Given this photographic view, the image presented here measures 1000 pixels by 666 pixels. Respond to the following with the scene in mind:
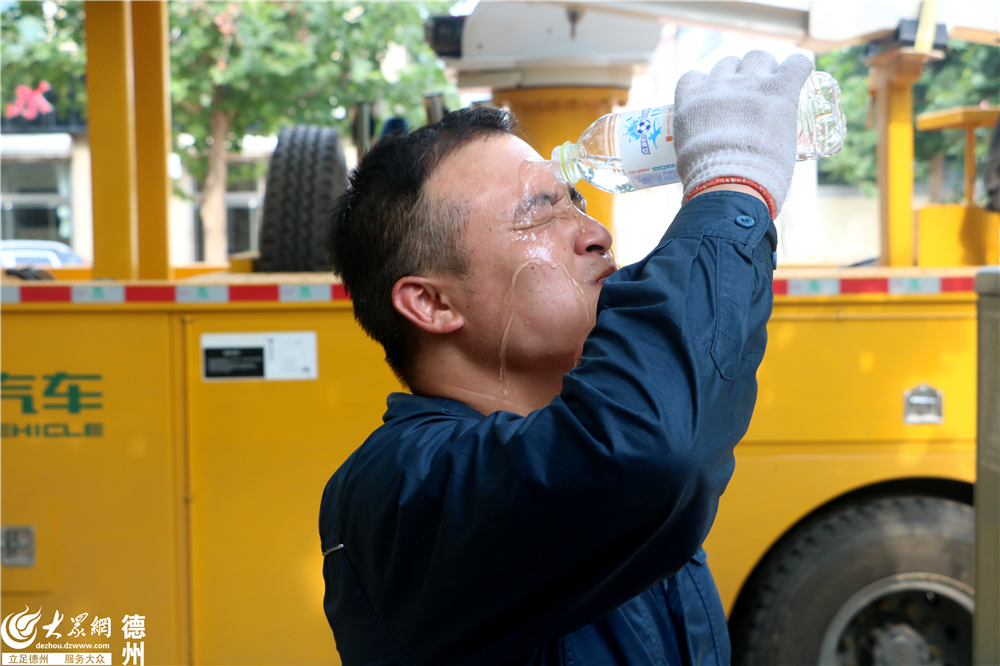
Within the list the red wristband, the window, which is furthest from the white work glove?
the window

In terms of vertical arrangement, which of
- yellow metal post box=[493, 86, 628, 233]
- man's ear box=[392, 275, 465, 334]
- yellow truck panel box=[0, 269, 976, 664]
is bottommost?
yellow truck panel box=[0, 269, 976, 664]

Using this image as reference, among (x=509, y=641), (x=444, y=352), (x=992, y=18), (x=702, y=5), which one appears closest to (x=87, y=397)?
(x=444, y=352)

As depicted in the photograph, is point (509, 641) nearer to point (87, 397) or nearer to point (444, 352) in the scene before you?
point (444, 352)

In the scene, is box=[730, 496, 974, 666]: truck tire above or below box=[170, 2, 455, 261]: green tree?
below

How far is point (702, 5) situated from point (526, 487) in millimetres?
Result: 2879

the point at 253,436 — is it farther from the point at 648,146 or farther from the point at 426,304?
the point at 648,146

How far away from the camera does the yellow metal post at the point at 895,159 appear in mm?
3564

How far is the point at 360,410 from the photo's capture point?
3.26 meters

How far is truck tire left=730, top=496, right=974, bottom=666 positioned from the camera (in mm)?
3303

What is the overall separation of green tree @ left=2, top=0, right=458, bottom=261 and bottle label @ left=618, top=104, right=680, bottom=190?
1135 cm

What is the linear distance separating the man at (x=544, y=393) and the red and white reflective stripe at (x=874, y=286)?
186 cm

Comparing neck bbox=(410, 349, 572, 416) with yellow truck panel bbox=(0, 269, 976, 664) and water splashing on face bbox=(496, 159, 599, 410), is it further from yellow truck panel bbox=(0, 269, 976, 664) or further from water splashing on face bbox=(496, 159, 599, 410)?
yellow truck panel bbox=(0, 269, 976, 664)

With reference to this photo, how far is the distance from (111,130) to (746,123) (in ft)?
9.27

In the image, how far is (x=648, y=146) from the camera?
1.63 m
